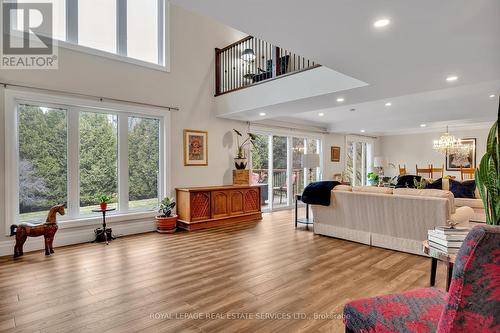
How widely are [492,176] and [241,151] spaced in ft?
17.2

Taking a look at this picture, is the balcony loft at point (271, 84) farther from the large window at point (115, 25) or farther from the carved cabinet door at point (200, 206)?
the carved cabinet door at point (200, 206)

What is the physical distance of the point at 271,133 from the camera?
7.58 meters

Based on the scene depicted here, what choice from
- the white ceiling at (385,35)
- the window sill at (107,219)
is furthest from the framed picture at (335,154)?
the window sill at (107,219)

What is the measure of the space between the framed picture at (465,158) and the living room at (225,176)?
281 centimetres

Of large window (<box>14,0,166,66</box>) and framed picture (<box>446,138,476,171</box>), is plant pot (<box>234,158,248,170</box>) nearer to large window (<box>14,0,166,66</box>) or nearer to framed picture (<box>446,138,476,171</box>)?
large window (<box>14,0,166,66</box>)

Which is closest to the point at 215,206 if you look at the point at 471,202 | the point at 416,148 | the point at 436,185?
the point at 436,185

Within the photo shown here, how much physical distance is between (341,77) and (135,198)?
4148mm

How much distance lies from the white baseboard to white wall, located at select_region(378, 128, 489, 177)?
30.6ft

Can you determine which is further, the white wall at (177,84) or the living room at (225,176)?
the white wall at (177,84)

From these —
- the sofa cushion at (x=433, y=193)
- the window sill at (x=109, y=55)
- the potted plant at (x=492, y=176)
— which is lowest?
the sofa cushion at (x=433, y=193)

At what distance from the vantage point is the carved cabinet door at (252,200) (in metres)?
6.34

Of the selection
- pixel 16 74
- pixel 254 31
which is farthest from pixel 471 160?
pixel 16 74

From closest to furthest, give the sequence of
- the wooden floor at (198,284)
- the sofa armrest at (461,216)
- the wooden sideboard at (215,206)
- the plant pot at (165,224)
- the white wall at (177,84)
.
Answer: the wooden floor at (198,284) → the sofa armrest at (461,216) → the white wall at (177,84) → the plant pot at (165,224) → the wooden sideboard at (215,206)

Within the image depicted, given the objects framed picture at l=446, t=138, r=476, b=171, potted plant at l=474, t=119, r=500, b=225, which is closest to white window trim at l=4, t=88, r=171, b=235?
potted plant at l=474, t=119, r=500, b=225
